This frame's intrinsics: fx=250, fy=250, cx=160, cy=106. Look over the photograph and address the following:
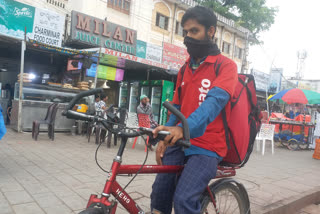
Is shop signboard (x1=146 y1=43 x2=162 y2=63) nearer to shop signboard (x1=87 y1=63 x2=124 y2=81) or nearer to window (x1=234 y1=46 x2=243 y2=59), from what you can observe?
shop signboard (x1=87 y1=63 x2=124 y2=81)

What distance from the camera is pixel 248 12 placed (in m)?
19.5

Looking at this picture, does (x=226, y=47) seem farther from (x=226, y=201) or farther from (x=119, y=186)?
(x=119, y=186)

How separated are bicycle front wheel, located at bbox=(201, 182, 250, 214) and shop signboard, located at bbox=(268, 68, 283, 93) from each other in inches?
738

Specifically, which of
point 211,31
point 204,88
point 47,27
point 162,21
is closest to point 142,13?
point 162,21

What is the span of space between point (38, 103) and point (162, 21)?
10263mm

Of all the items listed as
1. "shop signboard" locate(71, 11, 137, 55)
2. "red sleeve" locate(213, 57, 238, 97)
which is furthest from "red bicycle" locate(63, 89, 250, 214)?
"shop signboard" locate(71, 11, 137, 55)

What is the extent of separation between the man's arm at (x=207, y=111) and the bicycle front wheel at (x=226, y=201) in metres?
0.70

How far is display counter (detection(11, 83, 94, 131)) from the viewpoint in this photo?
7.93m

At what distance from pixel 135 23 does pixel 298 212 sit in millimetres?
12812

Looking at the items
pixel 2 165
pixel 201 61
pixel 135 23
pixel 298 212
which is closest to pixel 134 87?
pixel 135 23

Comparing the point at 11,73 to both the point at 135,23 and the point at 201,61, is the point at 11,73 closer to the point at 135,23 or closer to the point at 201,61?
the point at 135,23

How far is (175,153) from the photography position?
1948 millimetres

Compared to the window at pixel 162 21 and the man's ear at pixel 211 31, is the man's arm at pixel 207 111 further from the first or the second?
the window at pixel 162 21

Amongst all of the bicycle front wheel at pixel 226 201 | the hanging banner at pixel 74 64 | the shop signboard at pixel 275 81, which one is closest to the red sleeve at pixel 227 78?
the bicycle front wheel at pixel 226 201
